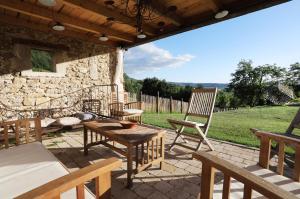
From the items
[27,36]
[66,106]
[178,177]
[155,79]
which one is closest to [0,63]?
[27,36]

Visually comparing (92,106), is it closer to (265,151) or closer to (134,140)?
(134,140)

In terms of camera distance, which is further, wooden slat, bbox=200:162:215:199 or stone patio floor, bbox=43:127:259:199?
stone patio floor, bbox=43:127:259:199

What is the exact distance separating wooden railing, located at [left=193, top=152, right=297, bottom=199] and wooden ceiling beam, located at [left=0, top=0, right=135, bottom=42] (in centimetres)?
423

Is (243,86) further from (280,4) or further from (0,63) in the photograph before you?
(0,63)

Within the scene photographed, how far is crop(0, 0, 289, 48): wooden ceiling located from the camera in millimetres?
3361

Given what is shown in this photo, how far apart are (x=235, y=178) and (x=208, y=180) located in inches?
7.7

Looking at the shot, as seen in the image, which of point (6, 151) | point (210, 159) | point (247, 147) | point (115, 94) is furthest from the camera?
point (115, 94)

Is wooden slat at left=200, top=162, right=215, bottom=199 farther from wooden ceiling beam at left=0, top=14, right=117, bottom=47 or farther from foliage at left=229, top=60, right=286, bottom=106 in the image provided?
foliage at left=229, top=60, right=286, bottom=106

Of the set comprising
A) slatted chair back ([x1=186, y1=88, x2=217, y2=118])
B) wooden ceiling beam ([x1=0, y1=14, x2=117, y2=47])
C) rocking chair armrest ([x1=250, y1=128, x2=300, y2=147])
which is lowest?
rocking chair armrest ([x1=250, y1=128, x2=300, y2=147])

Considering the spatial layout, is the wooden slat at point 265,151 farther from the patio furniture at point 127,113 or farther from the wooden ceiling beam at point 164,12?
the patio furniture at point 127,113

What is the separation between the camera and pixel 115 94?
5695 millimetres

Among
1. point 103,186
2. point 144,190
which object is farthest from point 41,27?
point 103,186

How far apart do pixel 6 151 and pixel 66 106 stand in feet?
10.9

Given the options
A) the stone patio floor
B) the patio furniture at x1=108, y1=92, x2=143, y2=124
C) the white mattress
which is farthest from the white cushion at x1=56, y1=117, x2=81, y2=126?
the white mattress
